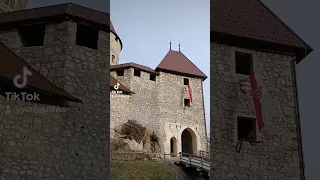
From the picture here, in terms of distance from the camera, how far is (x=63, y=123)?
614cm

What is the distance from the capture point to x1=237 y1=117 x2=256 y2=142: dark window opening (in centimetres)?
791

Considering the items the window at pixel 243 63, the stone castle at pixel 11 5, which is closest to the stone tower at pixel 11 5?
the stone castle at pixel 11 5

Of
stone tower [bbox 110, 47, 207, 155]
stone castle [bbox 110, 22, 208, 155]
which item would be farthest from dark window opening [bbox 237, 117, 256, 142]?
stone tower [bbox 110, 47, 207, 155]

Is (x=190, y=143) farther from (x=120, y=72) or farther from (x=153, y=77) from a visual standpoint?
(x=153, y=77)

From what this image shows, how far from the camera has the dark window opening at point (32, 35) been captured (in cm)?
683

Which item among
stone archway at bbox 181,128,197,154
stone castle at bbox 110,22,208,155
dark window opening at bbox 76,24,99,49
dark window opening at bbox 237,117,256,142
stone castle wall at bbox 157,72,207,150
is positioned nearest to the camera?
dark window opening at bbox 76,24,99,49

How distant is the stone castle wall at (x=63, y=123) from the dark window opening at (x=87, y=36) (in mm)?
132

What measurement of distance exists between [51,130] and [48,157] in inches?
16.1

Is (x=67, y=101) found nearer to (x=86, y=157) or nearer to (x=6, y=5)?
(x=86, y=157)

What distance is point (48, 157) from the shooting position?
5914 millimetres

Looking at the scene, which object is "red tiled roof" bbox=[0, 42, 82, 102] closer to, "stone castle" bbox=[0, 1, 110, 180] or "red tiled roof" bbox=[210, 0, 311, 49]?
"stone castle" bbox=[0, 1, 110, 180]

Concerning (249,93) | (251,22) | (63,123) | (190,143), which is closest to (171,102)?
(190,143)

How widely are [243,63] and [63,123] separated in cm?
438

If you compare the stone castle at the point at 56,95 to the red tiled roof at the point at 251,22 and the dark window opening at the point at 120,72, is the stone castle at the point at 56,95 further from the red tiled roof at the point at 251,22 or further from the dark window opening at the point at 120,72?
the dark window opening at the point at 120,72
